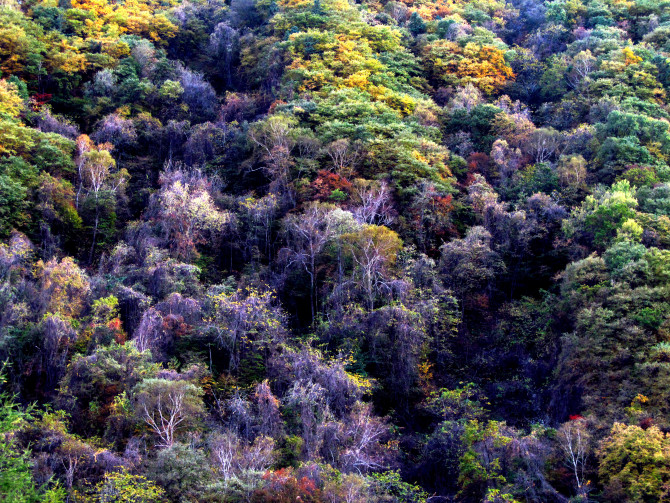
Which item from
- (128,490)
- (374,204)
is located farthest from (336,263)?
(128,490)

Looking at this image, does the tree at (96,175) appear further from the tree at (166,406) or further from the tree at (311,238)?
the tree at (166,406)

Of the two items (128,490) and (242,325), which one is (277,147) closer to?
(242,325)

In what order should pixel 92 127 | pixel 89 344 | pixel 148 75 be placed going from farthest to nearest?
pixel 148 75 → pixel 92 127 → pixel 89 344

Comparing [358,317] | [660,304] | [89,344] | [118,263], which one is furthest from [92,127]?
[660,304]

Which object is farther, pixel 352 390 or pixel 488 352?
pixel 488 352

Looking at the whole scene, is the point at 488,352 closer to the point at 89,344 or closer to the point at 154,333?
the point at 154,333

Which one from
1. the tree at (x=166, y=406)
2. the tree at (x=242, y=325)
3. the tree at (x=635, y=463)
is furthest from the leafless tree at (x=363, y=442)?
the tree at (x=635, y=463)
